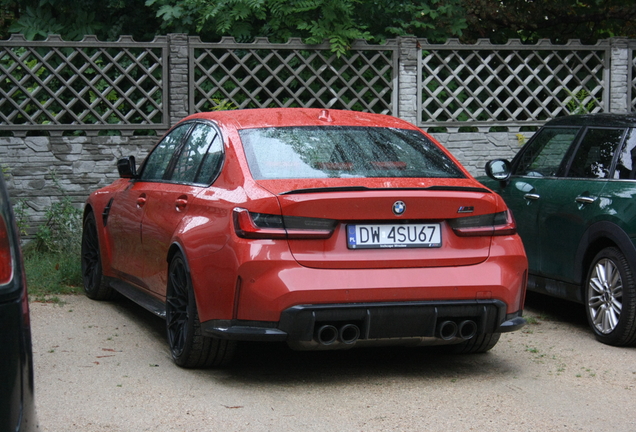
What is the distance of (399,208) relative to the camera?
495 cm

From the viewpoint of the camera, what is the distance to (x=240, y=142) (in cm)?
543

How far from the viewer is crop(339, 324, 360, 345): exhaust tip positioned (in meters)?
4.89

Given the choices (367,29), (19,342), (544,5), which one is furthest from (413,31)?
(19,342)

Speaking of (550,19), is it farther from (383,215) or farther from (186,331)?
(186,331)

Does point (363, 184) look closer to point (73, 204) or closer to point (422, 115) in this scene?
point (73, 204)

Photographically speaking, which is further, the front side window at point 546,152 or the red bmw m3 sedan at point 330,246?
the front side window at point 546,152

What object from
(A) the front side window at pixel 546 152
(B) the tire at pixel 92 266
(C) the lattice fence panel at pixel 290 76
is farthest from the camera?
(C) the lattice fence panel at pixel 290 76

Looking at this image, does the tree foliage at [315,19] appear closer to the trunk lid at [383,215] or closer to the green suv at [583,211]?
the green suv at [583,211]

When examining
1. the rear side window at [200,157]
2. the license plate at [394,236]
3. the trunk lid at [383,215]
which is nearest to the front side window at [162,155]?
the rear side window at [200,157]

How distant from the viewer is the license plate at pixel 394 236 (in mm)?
4910

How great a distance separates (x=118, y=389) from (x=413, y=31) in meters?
9.15

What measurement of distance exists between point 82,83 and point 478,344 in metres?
7.63

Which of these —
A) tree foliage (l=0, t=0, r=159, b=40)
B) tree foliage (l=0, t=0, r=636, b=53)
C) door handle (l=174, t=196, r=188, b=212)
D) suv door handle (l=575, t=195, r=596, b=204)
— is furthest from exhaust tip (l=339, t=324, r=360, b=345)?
tree foliage (l=0, t=0, r=159, b=40)

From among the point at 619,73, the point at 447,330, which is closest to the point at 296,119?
the point at 447,330
